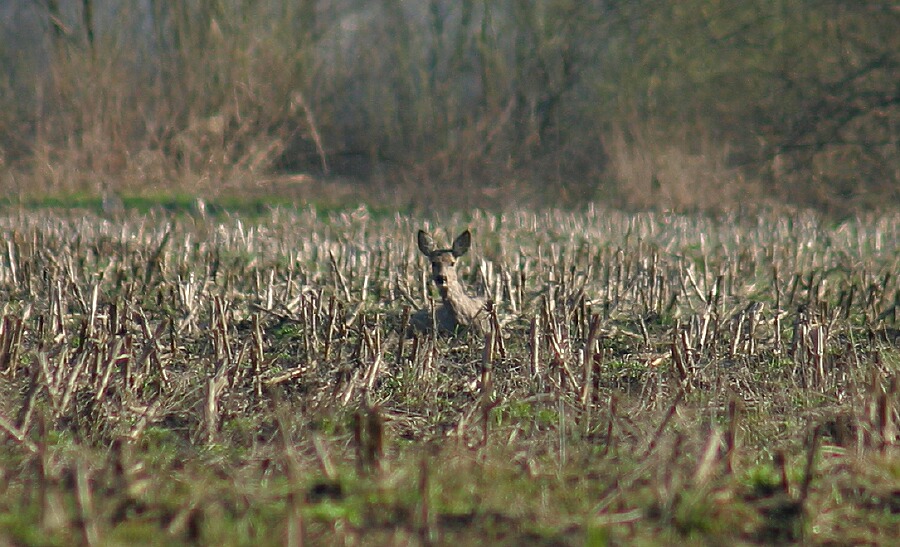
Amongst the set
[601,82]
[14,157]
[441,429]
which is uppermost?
[601,82]

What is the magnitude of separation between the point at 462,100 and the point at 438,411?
20.0 metres

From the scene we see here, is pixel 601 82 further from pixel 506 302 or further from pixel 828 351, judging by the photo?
pixel 828 351

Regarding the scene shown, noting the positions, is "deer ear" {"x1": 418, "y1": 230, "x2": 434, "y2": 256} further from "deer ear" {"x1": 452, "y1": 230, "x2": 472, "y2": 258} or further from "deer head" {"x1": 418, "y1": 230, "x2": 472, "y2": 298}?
"deer ear" {"x1": 452, "y1": 230, "x2": 472, "y2": 258}

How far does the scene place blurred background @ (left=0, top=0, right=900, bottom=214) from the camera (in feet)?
61.4

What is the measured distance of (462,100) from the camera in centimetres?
2458

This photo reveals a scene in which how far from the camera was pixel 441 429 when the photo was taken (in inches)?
189

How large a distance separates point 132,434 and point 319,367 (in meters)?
1.33

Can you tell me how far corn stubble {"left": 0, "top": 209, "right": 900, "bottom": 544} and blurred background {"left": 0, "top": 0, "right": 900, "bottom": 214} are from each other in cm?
1079

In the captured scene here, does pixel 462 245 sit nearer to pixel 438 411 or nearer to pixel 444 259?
pixel 444 259

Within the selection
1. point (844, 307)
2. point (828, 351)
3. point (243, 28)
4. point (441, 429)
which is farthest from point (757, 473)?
point (243, 28)

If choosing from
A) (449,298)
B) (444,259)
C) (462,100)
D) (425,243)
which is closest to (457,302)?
(449,298)

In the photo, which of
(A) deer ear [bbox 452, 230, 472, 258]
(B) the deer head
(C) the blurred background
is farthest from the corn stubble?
(C) the blurred background

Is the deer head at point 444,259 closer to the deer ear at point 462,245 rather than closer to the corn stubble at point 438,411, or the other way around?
the deer ear at point 462,245

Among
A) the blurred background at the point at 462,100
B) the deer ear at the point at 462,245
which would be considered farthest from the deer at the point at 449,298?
the blurred background at the point at 462,100
